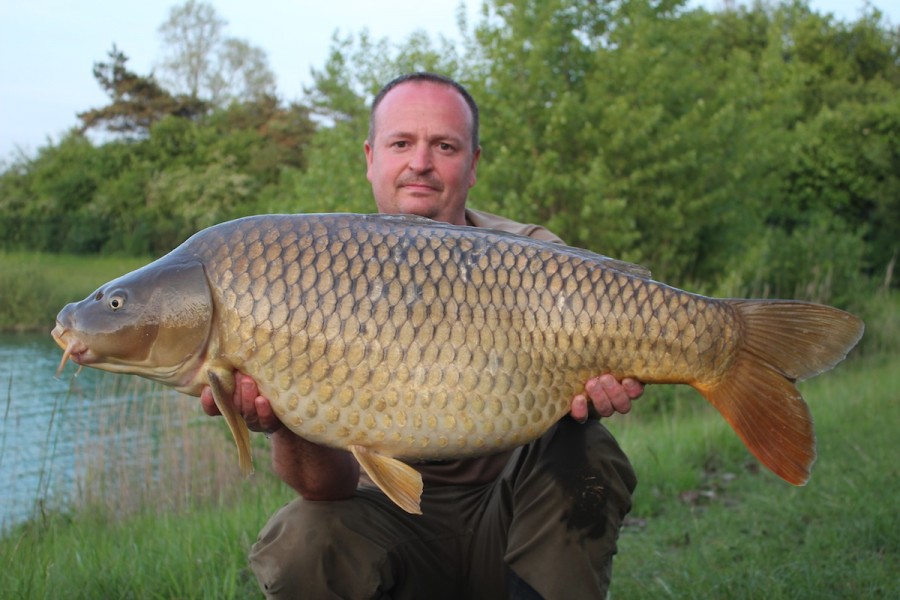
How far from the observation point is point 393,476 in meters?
1.54

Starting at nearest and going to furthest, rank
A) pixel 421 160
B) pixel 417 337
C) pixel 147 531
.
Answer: pixel 417 337
pixel 421 160
pixel 147 531

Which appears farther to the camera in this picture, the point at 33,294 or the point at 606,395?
the point at 33,294

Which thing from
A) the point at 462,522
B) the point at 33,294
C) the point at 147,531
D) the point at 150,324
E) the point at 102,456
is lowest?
the point at 33,294

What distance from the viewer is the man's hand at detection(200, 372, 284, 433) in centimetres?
153

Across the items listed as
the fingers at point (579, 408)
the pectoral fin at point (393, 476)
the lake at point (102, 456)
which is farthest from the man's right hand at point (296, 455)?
the lake at point (102, 456)

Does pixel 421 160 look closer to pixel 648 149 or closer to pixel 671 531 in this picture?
pixel 671 531

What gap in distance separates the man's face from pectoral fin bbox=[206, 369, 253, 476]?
0.97m

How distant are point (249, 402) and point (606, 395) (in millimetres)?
624

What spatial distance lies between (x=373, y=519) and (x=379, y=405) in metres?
0.43

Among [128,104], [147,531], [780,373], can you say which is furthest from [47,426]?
[128,104]

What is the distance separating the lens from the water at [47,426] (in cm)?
372

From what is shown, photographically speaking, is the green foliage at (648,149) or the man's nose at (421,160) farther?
the green foliage at (648,149)

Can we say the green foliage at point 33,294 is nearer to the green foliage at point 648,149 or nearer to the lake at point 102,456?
the green foliage at point 648,149

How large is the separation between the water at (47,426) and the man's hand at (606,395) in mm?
1092
